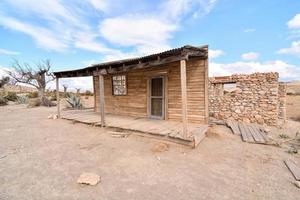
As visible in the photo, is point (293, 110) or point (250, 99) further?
point (293, 110)

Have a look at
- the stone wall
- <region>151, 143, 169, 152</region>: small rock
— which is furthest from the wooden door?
the stone wall

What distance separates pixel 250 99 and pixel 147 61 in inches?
200

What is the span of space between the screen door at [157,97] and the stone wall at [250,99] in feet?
9.59

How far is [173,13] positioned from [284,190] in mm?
9405

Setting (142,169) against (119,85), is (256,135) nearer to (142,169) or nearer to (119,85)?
(142,169)

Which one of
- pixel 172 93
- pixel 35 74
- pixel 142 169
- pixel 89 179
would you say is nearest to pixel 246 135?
pixel 172 93

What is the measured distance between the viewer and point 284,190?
2.35 metres

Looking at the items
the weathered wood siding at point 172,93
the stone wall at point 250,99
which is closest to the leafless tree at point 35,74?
the weathered wood siding at point 172,93

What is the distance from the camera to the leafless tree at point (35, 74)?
15.9m

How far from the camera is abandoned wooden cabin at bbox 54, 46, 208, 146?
479 centimetres

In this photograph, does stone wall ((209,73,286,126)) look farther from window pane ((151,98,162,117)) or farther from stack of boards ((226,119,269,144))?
window pane ((151,98,162,117))

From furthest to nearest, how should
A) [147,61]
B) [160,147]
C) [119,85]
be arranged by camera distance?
[119,85]
[147,61]
[160,147]

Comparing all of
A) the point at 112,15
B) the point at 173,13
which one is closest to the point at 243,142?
the point at 173,13

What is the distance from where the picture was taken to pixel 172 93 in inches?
250
